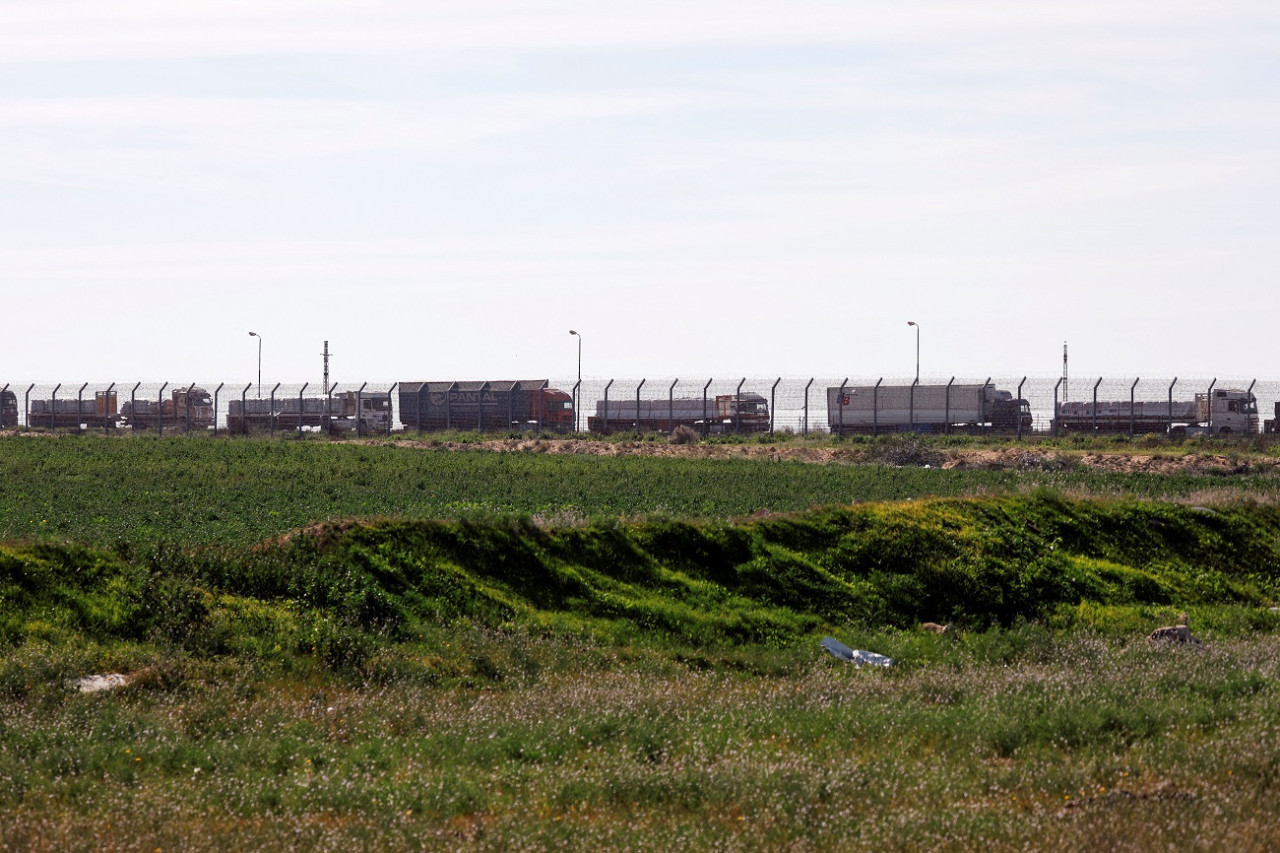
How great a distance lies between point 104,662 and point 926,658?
1008 centimetres

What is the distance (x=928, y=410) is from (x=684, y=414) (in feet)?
39.2

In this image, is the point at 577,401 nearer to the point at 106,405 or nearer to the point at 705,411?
the point at 705,411

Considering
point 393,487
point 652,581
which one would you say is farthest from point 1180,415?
point 652,581

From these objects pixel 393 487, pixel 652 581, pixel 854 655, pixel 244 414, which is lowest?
pixel 854 655

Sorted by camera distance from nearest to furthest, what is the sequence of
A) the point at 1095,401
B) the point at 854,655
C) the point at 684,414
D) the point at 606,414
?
the point at 854,655 → the point at 1095,401 → the point at 606,414 → the point at 684,414

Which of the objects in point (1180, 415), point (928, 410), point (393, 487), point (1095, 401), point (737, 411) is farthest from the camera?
point (737, 411)

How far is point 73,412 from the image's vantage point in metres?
64.1

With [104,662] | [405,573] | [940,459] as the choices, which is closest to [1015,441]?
[940,459]

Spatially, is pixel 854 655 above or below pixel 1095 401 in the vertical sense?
below

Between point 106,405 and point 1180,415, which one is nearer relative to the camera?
point 1180,415

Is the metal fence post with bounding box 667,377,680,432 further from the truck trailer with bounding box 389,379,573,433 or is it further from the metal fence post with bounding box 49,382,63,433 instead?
the metal fence post with bounding box 49,382,63,433

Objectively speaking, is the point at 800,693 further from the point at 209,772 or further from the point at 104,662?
the point at 104,662

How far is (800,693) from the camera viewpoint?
1266cm

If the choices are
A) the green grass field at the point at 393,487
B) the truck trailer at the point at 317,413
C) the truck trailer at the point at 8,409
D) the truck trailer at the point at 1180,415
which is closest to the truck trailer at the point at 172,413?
the truck trailer at the point at 317,413
